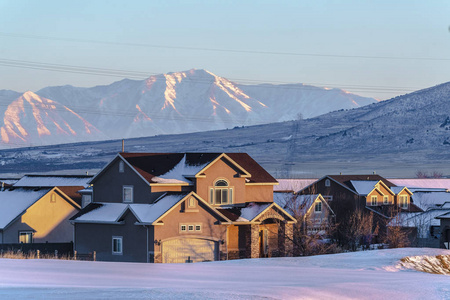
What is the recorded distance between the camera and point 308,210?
69.4m

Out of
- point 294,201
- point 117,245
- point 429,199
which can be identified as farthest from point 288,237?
point 429,199

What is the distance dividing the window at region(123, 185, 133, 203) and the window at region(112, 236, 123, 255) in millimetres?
3576

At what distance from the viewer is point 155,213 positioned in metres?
57.6

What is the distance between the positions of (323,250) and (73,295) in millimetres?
38366

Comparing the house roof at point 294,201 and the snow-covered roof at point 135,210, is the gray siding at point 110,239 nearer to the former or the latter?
the snow-covered roof at point 135,210

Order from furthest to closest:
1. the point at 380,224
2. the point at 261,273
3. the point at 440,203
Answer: the point at 440,203 < the point at 380,224 < the point at 261,273

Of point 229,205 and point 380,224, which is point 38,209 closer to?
point 229,205

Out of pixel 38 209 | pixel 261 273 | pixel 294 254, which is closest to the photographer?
pixel 261 273

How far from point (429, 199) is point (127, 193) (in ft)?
170

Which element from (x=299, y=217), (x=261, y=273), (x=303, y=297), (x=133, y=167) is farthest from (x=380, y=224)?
(x=303, y=297)

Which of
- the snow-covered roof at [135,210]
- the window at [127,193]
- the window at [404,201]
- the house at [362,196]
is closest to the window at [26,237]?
the snow-covered roof at [135,210]

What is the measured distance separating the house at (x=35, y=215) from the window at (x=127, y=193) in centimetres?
945

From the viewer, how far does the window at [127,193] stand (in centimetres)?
6191

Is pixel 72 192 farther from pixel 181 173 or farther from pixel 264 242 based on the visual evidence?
pixel 264 242
